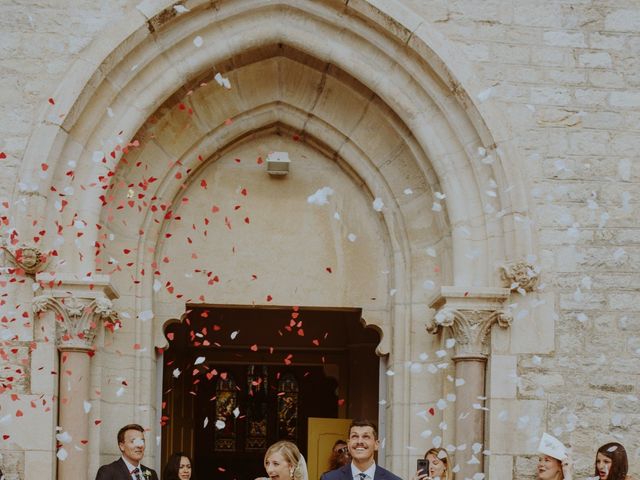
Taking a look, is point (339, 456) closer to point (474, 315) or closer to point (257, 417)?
point (474, 315)

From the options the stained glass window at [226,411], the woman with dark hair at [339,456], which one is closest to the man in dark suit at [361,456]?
the woman with dark hair at [339,456]

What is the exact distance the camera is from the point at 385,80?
32.1ft

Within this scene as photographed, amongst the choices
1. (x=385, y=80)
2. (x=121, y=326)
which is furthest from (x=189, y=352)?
(x=385, y=80)

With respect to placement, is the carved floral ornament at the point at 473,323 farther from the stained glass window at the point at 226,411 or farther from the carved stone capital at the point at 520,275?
the stained glass window at the point at 226,411

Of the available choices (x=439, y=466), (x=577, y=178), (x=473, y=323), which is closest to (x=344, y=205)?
(x=473, y=323)

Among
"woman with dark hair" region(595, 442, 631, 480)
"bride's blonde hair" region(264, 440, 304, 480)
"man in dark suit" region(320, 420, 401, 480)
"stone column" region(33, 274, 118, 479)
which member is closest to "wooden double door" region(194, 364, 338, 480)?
"stone column" region(33, 274, 118, 479)

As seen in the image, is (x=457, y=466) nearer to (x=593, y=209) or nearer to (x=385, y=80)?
(x=593, y=209)

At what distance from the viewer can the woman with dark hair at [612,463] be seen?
725 centimetres

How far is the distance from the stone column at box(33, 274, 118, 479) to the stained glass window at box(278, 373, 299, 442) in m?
8.45

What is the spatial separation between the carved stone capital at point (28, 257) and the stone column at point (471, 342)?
9.39 ft

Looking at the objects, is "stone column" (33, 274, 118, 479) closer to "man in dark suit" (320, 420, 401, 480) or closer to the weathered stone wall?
"man in dark suit" (320, 420, 401, 480)

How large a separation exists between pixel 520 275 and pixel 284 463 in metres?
3.97

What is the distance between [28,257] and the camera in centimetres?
905

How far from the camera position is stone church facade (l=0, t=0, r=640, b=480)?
9.25 metres
